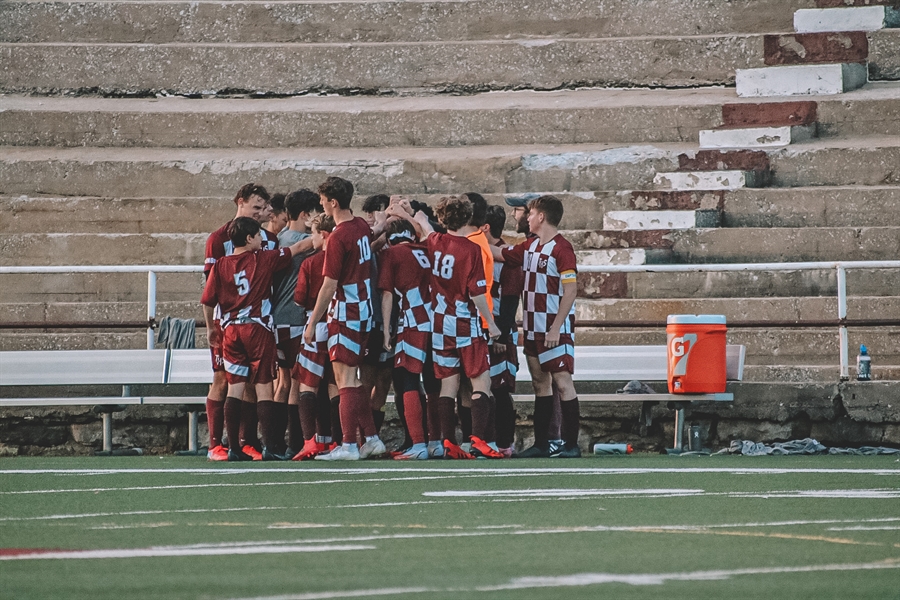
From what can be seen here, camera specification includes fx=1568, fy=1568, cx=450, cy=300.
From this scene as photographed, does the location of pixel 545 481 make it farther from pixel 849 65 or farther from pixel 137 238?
pixel 849 65

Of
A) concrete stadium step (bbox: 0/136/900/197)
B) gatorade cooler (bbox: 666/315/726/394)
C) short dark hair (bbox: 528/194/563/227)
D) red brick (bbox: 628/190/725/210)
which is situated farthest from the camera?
concrete stadium step (bbox: 0/136/900/197)

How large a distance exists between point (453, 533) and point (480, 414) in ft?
14.3

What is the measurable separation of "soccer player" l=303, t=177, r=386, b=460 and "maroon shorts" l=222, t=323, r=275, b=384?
1.13ft

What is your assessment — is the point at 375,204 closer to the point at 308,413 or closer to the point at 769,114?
the point at 308,413

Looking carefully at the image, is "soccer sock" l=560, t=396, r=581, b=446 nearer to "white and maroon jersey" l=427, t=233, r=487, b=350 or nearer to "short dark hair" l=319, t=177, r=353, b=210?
"white and maroon jersey" l=427, t=233, r=487, b=350

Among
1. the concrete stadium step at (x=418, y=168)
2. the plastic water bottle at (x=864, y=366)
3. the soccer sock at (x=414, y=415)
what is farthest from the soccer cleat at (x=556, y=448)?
the concrete stadium step at (x=418, y=168)

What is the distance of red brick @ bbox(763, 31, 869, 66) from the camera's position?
15914 mm

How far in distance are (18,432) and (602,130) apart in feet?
22.0

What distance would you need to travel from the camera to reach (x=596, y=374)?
11398 mm

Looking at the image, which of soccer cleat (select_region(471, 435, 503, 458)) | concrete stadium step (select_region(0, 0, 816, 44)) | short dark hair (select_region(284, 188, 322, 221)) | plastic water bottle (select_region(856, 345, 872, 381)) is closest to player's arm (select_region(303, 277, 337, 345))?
short dark hair (select_region(284, 188, 322, 221))

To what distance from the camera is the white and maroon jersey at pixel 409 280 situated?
383 inches

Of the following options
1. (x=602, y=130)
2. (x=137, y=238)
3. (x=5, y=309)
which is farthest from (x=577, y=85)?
(x=5, y=309)

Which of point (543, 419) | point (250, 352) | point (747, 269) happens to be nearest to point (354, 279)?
point (250, 352)

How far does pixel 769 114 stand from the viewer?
599 inches
